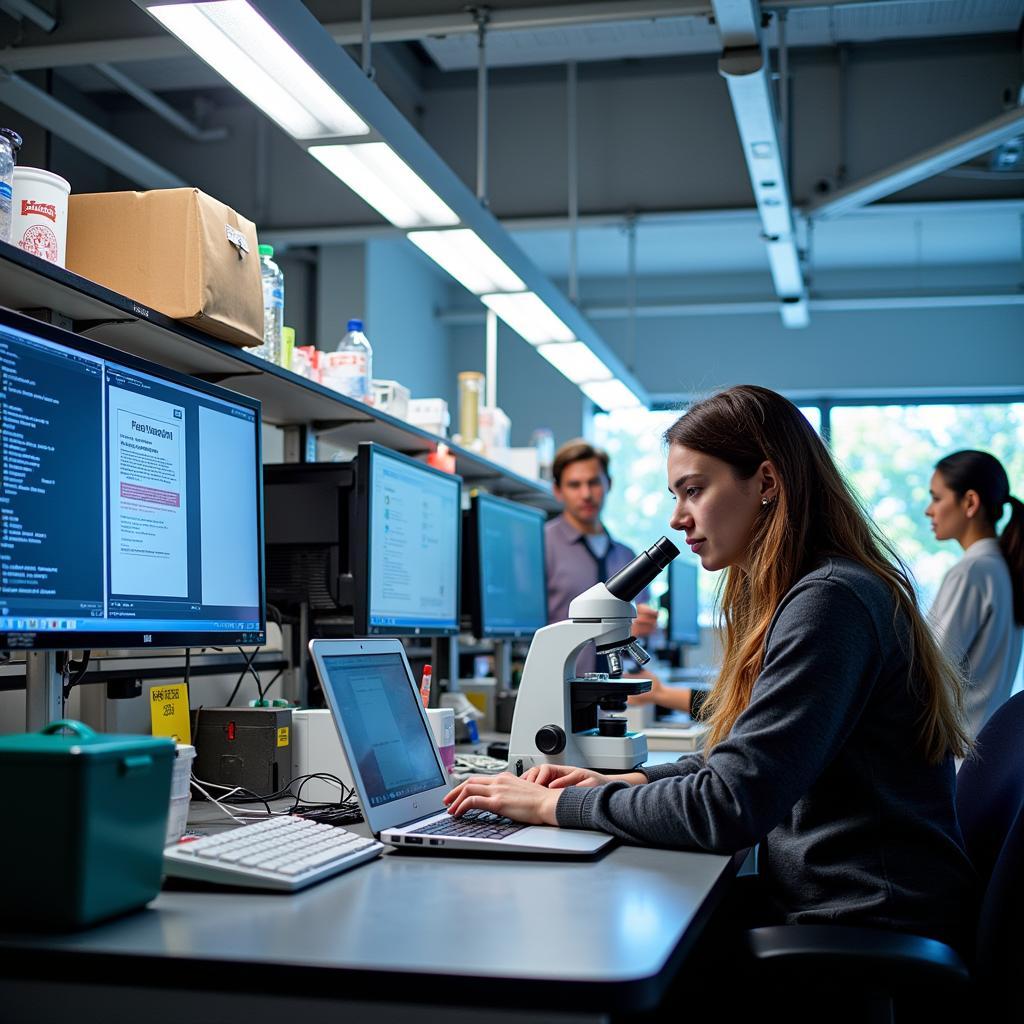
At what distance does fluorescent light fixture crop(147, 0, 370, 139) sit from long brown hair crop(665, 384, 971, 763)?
90 centimetres

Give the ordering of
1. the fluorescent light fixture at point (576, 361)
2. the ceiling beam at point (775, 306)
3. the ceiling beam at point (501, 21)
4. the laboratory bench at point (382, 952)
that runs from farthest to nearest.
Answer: the ceiling beam at point (775, 306), the fluorescent light fixture at point (576, 361), the ceiling beam at point (501, 21), the laboratory bench at point (382, 952)

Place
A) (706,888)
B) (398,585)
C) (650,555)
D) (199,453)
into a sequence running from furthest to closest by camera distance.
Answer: (398,585) → (650,555) → (199,453) → (706,888)

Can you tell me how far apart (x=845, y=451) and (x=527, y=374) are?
78.3 inches

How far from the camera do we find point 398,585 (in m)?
2.18

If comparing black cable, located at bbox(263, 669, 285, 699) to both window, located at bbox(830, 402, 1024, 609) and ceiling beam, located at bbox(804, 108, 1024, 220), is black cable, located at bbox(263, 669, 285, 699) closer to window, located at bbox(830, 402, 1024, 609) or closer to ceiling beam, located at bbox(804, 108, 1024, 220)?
ceiling beam, located at bbox(804, 108, 1024, 220)

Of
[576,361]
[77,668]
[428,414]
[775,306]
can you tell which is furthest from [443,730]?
[775,306]

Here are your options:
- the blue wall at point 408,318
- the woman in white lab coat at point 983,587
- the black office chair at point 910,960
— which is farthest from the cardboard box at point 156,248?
the blue wall at point 408,318

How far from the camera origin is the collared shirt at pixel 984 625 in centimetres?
305

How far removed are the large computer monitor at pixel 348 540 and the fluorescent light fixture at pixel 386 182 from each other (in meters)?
0.61

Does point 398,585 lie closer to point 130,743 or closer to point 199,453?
point 199,453

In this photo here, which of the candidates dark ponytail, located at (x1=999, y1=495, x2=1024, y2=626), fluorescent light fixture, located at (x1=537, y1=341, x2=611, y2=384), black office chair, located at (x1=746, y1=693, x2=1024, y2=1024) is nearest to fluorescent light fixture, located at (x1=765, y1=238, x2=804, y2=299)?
fluorescent light fixture, located at (x1=537, y1=341, x2=611, y2=384)

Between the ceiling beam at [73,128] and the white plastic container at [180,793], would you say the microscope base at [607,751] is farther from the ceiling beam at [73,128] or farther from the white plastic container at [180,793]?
the ceiling beam at [73,128]

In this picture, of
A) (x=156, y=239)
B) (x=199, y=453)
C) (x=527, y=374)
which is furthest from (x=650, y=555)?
(x=527, y=374)

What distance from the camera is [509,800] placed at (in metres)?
1.44
